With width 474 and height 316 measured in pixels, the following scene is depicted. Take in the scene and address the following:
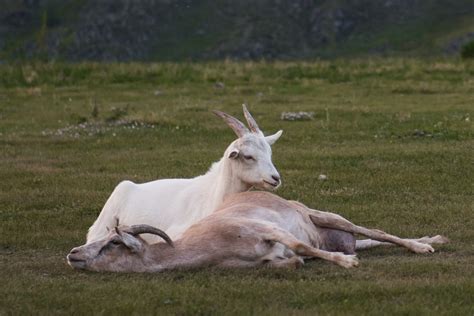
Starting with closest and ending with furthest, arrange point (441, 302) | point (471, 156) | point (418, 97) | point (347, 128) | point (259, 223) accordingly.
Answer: point (441, 302) < point (259, 223) < point (471, 156) < point (347, 128) < point (418, 97)

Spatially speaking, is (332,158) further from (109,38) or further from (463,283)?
(109,38)

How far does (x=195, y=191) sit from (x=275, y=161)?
16.7ft

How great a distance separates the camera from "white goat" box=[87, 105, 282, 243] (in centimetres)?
944

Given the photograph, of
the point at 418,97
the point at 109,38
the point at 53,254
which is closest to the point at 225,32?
the point at 109,38

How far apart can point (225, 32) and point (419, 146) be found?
2505 inches

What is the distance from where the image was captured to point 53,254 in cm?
954

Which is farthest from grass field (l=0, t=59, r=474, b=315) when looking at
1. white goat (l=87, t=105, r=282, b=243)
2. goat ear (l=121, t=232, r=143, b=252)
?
white goat (l=87, t=105, r=282, b=243)

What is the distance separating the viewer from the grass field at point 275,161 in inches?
283

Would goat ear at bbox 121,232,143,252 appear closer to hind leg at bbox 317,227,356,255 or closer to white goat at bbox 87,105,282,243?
white goat at bbox 87,105,282,243

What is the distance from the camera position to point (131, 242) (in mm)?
8078

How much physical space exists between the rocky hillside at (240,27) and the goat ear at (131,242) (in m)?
65.7

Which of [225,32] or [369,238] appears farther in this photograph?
[225,32]

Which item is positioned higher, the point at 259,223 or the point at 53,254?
the point at 259,223

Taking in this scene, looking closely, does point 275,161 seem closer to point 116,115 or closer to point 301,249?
point 116,115
